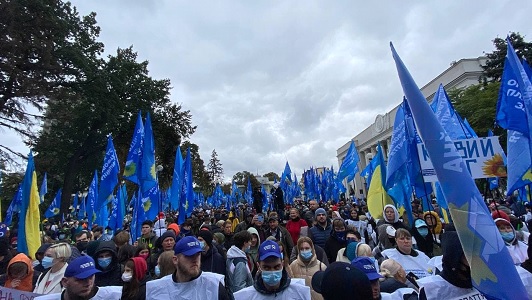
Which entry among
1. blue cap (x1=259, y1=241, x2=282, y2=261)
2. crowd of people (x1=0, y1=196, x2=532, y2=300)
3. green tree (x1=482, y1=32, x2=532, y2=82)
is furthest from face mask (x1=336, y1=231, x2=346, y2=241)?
green tree (x1=482, y1=32, x2=532, y2=82)

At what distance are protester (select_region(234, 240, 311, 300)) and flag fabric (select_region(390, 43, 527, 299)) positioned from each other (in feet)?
4.57

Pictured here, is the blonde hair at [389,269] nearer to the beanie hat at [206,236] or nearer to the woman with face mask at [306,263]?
the woman with face mask at [306,263]

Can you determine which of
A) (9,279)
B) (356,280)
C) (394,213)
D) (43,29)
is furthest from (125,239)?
(43,29)

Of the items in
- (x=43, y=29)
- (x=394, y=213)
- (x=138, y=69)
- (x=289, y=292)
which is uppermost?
(x=138, y=69)

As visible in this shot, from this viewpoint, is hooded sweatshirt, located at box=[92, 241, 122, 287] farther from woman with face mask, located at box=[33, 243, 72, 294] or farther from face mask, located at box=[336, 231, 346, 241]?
face mask, located at box=[336, 231, 346, 241]

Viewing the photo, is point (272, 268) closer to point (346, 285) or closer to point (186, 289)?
point (186, 289)

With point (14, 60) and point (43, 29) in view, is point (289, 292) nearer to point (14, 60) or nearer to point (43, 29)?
point (14, 60)

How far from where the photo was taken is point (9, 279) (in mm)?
4145

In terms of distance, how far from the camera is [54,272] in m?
4.11

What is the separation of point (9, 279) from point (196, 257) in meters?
2.73

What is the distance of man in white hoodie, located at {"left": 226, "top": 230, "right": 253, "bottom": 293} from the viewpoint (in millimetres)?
4285

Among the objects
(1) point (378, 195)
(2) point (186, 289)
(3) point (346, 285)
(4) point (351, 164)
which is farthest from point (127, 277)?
(4) point (351, 164)

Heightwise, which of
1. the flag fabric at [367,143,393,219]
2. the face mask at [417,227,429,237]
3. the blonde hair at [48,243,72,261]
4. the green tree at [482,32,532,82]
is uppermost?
the green tree at [482,32,532,82]

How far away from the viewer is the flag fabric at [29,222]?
20.4 ft
